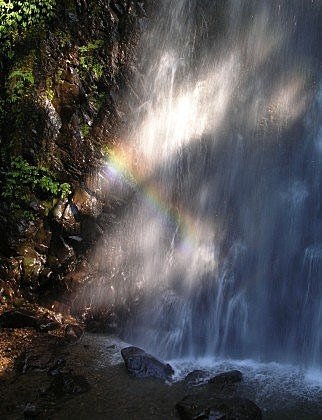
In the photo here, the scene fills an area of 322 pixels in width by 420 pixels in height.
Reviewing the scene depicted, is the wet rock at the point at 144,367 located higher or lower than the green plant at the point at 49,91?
lower

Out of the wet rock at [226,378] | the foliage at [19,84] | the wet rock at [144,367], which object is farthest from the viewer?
the foliage at [19,84]

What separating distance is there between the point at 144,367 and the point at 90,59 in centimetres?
760

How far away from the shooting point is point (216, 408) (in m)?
5.66

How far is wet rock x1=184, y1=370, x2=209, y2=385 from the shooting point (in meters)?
6.84

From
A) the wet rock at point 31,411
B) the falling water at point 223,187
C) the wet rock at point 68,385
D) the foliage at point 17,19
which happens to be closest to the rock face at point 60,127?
the foliage at point 17,19

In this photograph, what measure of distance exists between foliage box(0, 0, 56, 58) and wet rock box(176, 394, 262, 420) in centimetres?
915

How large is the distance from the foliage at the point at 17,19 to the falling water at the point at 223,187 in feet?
9.12

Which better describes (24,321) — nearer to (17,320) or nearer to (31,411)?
(17,320)

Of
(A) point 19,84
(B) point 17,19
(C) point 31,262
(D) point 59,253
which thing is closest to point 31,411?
(C) point 31,262

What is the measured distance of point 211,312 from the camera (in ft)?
29.9

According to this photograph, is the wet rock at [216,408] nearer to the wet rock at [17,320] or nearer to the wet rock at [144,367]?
the wet rock at [144,367]

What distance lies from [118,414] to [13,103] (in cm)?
763

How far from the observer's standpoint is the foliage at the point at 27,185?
924 centimetres

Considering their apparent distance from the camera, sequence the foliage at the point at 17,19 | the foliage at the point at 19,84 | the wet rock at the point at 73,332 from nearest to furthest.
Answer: the wet rock at the point at 73,332 < the foliage at the point at 19,84 < the foliage at the point at 17,19
